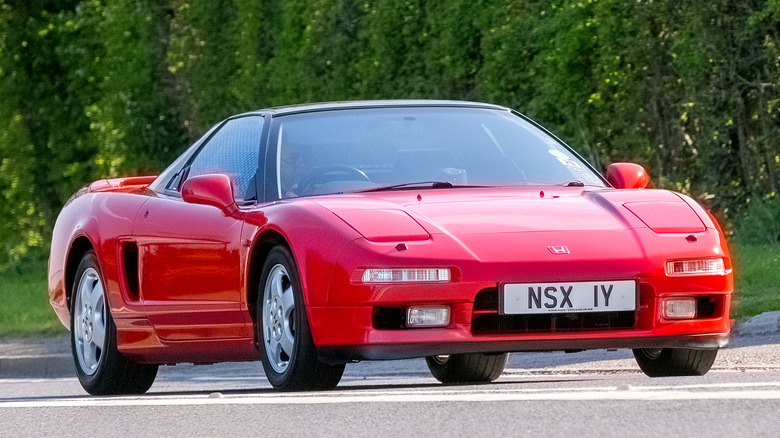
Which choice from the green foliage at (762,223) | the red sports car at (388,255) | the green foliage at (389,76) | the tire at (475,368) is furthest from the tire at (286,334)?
the green foliage at (762,223)

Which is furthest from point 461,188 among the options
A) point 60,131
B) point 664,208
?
point 60,131

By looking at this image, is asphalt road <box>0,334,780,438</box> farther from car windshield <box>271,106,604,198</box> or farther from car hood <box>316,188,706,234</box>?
car windshield <box>271,106,604,198</box>

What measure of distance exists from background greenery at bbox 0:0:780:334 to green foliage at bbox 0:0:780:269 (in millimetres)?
20

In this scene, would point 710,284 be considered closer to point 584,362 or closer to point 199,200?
point 199,200

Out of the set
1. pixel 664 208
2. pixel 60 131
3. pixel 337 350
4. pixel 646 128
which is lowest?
pixel 60 131

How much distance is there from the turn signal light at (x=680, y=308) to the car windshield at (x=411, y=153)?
1.08 metres

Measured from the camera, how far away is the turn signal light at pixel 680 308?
6883mm

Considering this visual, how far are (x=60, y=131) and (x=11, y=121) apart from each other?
0.70 meters

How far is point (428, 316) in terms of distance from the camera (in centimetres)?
673

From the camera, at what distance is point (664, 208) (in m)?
7.20

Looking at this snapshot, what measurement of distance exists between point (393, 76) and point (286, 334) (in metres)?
11.5

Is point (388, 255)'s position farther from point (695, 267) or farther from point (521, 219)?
point (695, 267)

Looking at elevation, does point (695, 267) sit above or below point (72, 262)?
above

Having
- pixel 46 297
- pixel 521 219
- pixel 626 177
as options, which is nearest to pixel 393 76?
pixel 46 297
